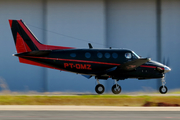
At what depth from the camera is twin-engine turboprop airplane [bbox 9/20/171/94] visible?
17.4 metres

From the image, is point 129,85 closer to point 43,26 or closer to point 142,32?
point 142,32

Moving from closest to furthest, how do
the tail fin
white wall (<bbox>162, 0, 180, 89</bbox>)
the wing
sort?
the wing
the tail fin
white wall (<bbox>162, 0, 180, 89</bbox>)

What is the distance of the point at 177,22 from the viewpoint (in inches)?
938

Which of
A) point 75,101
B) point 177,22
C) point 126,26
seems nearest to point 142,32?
point 126,26

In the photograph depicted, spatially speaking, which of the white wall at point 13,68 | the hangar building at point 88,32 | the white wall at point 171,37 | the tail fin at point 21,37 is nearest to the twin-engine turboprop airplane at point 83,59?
the tail fin at point 21,37

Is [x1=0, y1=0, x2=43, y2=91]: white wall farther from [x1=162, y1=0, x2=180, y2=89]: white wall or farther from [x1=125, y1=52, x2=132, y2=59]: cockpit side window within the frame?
[x1=162, y1=0, x2=180, y2=89]: white wall

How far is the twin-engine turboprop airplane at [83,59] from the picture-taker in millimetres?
17359

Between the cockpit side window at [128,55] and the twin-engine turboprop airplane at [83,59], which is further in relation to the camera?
the cockpit side window at [128,55]
